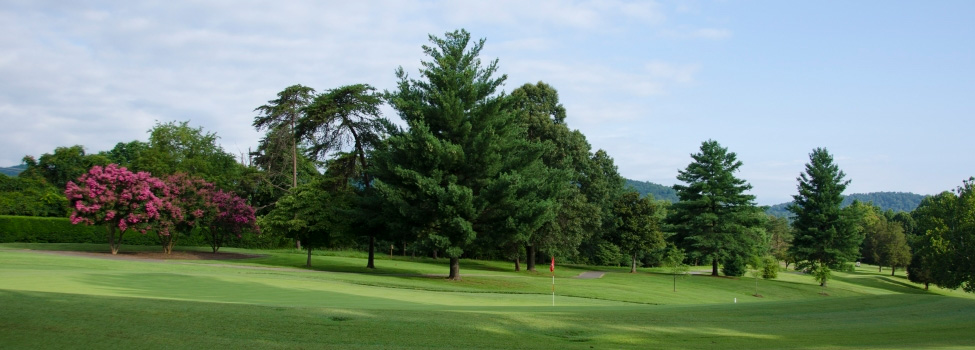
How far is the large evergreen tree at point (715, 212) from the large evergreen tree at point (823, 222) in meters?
5.23

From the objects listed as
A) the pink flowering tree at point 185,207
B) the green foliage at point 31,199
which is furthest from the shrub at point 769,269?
the green foliage at point 31,199

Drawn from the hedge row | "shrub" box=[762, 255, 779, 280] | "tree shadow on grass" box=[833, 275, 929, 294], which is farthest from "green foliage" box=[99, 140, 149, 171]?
"tree shadow on grass" box=[833, 275, 929, 294]

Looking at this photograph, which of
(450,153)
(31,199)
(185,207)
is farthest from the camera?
(31,199)

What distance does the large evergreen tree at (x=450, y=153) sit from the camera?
2889 centimetres

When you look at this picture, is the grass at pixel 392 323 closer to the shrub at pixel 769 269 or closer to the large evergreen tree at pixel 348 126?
the large evergreen tree at pixel 348 126

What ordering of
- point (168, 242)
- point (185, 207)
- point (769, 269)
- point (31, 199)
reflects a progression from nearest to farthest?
point (185, 207)
point (168, 242)
point (769, 269)
point (31, 199)

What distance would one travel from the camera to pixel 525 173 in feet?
103

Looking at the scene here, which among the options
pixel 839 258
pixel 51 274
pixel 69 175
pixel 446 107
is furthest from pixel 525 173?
pixel 69 175

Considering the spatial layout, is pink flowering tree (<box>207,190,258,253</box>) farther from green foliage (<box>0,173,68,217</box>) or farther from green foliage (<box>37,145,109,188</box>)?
green foliage (<box>37,145,109,188</box>)

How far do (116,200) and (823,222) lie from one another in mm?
59548

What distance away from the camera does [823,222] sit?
56156 mm

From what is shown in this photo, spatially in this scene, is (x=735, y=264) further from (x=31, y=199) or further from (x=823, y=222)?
(x=31, y=199)

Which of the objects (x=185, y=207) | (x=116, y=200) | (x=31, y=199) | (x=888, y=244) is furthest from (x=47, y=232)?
(x=888, y=244)

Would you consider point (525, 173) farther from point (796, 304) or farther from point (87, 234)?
point (87, 234)
